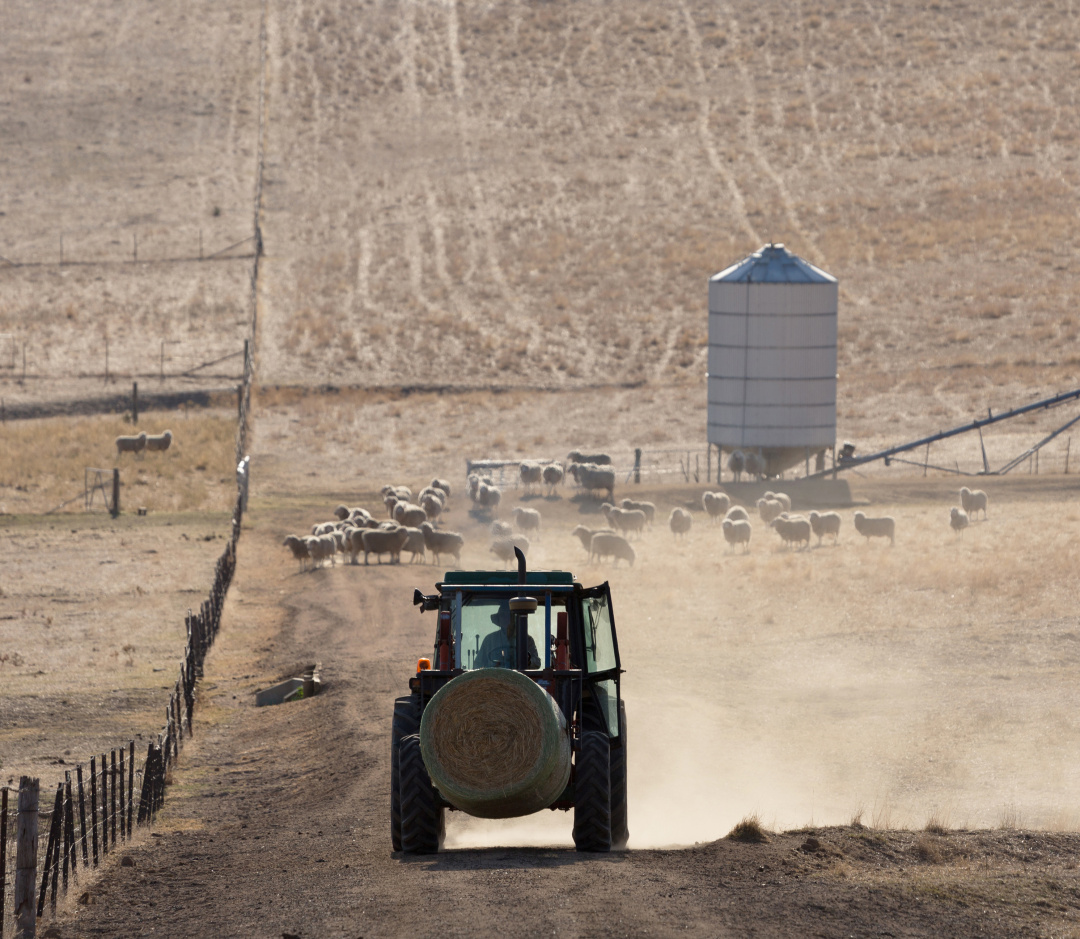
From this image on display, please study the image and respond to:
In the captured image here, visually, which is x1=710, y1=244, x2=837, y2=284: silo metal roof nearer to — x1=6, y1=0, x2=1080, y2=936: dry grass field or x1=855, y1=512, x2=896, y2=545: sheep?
x1=6, y1=0, x2=1080, y2=936: dry grass field

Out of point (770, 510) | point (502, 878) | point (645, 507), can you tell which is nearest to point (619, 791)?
point (502, 878)

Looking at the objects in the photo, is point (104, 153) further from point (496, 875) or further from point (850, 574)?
point (496, 875)

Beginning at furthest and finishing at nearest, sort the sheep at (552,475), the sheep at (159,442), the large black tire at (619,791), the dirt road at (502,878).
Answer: the sheep at (159,442) → the sheep at (552,475) → the large black tire at (619,791) → the dirt road at (502,878)

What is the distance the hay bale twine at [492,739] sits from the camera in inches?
466

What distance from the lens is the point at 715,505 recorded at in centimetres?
4675

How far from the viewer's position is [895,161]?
102 metres

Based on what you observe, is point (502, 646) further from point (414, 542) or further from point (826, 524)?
point (826, 524)

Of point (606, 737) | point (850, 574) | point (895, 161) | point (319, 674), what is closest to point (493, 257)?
point (895, 161)

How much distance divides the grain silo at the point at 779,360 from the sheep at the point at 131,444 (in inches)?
890

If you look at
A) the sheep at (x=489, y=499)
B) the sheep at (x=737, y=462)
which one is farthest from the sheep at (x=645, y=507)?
the sheep at (x=737, y=462)

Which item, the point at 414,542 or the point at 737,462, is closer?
the point at 414,542

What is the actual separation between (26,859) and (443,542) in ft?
90.9

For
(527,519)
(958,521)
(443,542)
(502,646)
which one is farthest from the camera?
(527,519)

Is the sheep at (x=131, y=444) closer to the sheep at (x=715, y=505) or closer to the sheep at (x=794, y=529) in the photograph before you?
the sheep at (x=715, y=505)
